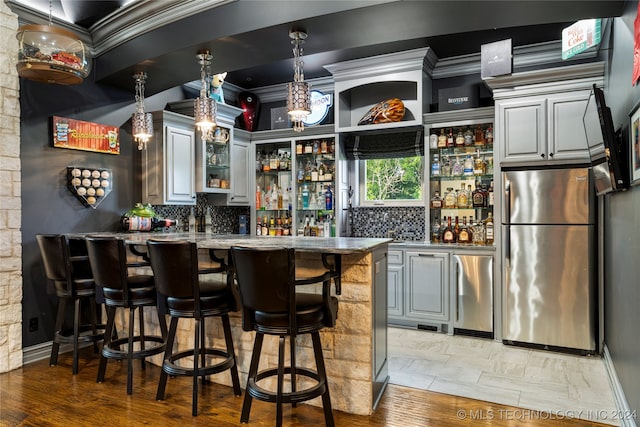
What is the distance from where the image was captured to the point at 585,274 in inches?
143

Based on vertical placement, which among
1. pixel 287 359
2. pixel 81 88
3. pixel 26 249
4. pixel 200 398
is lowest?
pixel 200 398

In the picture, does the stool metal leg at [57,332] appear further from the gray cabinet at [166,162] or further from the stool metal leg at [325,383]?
the stool metal leg at [325,383]

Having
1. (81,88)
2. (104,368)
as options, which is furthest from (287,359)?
(81,88)

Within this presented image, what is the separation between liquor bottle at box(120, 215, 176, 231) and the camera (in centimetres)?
410

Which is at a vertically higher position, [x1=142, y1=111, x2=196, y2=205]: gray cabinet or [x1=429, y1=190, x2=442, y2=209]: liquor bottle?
[x1=142, y1=111, x2=196, y2=205]: gray cabinet

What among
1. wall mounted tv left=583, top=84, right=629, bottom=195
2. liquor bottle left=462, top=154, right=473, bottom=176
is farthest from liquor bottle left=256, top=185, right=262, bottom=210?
wall mounted tv left=583, top=84, right=629, bottom=195

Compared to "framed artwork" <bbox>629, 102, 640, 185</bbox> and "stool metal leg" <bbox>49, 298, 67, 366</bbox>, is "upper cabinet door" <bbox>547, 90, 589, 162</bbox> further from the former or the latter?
"stool metal leg" <bbox>49, 298, 67, 366</bbox>

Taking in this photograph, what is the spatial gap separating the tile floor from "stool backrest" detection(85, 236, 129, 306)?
2088 millimetres

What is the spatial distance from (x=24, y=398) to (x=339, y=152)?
3737mm

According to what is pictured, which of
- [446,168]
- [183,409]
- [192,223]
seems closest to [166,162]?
[192,223]

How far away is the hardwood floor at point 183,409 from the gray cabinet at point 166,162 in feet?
6.22

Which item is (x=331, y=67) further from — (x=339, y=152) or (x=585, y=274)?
(x=585, y=274)

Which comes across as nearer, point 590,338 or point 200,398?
point 200,398

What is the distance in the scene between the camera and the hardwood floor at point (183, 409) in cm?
246
